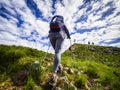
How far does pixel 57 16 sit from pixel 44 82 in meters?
2.55

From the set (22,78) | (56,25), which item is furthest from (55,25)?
(22,78)

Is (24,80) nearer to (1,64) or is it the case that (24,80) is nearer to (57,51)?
(57,51)

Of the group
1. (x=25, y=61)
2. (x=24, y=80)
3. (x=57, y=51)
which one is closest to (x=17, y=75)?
(x=24, y=80)

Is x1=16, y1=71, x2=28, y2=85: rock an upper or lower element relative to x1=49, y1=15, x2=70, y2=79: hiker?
lower

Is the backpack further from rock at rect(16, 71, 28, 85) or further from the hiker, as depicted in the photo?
rock at rect(16, 71, 28, 85)

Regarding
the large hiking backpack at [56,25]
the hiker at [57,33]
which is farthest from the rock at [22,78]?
the large hiking backpack at [56,25]

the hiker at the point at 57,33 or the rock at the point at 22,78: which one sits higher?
the hiker at the point at 57,33

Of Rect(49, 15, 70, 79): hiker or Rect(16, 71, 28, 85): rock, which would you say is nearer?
Rect(49, 15, 70, 79): hiker

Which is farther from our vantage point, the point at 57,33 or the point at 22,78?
the point at 22,78

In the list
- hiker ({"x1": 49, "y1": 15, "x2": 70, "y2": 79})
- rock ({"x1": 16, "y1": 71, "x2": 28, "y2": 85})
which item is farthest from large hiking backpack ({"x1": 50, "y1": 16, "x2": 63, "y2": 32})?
rock ({"x1": 16, "y1": 71, "x2": 28, "y2": 85})

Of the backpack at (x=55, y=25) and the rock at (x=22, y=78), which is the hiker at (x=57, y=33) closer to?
the backpack at (x=55, y=25)

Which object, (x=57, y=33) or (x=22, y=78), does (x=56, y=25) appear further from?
(x=22, y=78)

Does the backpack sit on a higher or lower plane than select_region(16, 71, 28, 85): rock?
higher

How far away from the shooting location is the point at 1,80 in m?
6.05
